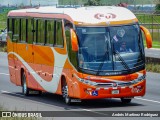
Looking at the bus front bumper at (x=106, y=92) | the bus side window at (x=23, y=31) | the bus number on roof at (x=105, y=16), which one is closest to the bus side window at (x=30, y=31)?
the bus side window at (x=23, y=31)

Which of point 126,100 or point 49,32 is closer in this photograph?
point 126,100

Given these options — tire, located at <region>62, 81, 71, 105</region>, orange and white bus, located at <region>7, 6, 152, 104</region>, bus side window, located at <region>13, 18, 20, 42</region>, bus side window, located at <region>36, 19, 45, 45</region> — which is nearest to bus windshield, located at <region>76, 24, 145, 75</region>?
orange and white bus, located at <region>7, 6, 152, 104</region>

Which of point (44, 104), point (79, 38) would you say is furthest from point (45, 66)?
point (79, 38)

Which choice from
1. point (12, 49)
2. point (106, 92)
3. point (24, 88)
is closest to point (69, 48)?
point (106, 92)

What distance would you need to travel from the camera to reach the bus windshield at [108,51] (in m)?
20.3

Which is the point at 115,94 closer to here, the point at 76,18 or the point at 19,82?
the point at 76,18

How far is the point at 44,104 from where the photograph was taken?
21891 mm

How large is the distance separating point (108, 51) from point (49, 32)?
10.2 feet

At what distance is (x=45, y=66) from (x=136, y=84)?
12.6 ft

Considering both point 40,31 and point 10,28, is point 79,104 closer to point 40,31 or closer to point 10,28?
point 40,31

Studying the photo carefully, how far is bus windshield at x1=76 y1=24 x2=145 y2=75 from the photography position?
20.3 m

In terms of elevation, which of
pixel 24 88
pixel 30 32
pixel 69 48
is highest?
pixel 69 48

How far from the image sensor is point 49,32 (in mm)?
22906

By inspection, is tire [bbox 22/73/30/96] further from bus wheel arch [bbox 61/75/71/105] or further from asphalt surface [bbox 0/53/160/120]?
bus wheel arch [bbox 61/75/71/105]
